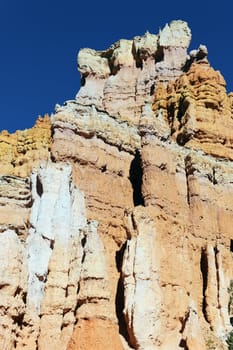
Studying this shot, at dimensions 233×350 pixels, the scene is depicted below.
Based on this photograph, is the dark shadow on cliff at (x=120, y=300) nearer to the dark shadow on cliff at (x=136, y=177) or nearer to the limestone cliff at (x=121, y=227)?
the limestone cliff at (x=121, y=227)

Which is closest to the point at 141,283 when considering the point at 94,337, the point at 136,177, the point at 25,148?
the point at 94,337

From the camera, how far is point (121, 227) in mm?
28172

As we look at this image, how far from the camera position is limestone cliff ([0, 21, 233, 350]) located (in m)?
23.0

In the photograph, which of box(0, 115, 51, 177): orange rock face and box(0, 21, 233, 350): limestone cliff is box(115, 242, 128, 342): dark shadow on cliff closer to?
box(0, 21, 233, 350): limestone cliff

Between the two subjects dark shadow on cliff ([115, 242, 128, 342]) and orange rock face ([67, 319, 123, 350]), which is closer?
orange rock face ([67, 319, 123, 350])

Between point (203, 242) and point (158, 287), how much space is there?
602 centimetres

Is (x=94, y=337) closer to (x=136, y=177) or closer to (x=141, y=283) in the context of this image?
(x=141, y=283)

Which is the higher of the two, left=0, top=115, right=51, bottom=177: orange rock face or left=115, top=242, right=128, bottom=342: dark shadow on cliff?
left=0, top=115, right=51, bottom=177: orange rock face

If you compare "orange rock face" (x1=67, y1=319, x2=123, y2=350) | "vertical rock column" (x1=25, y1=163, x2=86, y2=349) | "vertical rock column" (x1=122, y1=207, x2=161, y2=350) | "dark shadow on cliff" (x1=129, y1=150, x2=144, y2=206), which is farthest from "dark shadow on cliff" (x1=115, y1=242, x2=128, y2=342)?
"dark shadow on cliff" (x1=129, y1=150, x2=144, y2=206)

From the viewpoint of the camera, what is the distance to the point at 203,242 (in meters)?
30.4

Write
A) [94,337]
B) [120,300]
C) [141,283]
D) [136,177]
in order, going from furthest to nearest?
1. [136,177]
2. [120,300]
3. [141,283]
4. [94,337]

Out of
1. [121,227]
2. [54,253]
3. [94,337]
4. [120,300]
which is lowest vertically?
[94,337]

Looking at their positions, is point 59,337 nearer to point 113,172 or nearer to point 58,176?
point 58,176

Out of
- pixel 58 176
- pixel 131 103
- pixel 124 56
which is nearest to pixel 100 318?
pixel 58 176
